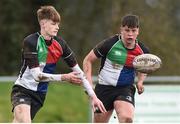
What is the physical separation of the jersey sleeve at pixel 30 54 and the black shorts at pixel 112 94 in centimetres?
170

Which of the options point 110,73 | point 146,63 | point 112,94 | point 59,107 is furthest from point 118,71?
point 59,107

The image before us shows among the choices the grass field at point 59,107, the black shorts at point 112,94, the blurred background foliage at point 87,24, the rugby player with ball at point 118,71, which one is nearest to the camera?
the rugby player with ball at point 118,71

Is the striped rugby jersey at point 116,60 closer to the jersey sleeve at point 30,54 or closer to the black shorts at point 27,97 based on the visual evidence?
the black shorts at point 27,97

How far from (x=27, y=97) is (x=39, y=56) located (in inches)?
22.1

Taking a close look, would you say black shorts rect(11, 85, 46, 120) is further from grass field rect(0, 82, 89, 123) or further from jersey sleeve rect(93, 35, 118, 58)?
grass field rect(0, 82, 89, 123)

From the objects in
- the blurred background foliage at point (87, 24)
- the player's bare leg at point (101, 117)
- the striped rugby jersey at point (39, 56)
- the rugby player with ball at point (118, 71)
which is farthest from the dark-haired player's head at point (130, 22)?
the blurred background foliage at point (87, 24)

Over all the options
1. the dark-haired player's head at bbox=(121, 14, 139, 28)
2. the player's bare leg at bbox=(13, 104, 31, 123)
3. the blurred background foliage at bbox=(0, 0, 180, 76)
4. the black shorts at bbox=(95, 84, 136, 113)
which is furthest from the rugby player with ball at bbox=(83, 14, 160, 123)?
the blurred background foliage at bbox=(0, 0, 180, 76)

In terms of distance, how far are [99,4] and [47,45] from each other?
17.0 m

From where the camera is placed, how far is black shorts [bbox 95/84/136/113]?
10.6 m

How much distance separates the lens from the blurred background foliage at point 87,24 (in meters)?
23.4

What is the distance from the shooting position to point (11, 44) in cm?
2528

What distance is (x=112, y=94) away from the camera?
10.7 meters

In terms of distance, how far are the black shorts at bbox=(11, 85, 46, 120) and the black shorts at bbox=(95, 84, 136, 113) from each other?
1206mm

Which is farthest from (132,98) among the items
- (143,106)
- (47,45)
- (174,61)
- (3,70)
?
(3,70)
